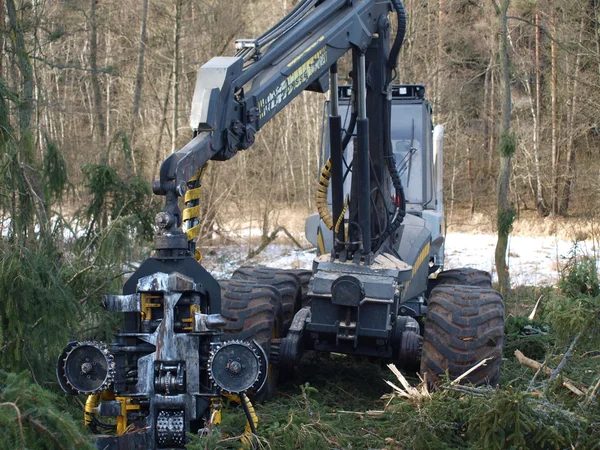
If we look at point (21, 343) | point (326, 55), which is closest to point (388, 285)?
point (326, 55)

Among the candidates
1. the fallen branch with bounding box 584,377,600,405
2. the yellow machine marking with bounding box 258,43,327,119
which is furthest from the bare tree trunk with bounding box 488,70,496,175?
the fallen branch with bounding box 584,377,600,405

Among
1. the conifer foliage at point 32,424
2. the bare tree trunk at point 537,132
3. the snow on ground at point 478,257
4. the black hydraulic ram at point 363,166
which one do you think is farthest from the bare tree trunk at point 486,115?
the conifer foliage at point 32,424

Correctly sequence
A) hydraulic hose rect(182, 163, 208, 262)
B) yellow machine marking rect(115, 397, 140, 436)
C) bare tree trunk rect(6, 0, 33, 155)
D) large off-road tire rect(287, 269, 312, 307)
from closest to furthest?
yellow machine marking rect(115, 397, 140, 436) < hydraulic hose rect(182, 163, 208, 262) < bare tree trunk rect(6, 0, 33, 155) < large off-road tire rect(287, 269, 312, 307)

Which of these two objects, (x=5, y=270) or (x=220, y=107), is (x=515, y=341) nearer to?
(x=220, y=107)

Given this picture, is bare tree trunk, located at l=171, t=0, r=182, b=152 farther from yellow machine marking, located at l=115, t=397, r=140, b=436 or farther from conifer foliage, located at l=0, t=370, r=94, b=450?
conifer foliage, located at l=0, t=370, r=94, b=450

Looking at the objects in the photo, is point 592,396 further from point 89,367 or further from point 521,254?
point 521,254

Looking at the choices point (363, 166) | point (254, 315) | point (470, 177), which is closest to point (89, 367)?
point (254, 315)

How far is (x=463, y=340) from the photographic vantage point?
5.96 meters

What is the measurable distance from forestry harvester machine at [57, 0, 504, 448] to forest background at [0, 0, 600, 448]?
0.86m

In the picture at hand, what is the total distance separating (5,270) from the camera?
203 inches

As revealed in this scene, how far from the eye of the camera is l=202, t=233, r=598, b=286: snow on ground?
636 inches

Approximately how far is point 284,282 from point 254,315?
1.13 meters

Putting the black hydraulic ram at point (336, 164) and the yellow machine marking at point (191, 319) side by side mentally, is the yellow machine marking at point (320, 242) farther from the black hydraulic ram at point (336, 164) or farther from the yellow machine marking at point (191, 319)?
the yellow machine marking at point (191, 319)

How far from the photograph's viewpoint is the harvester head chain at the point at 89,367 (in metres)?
4.55
